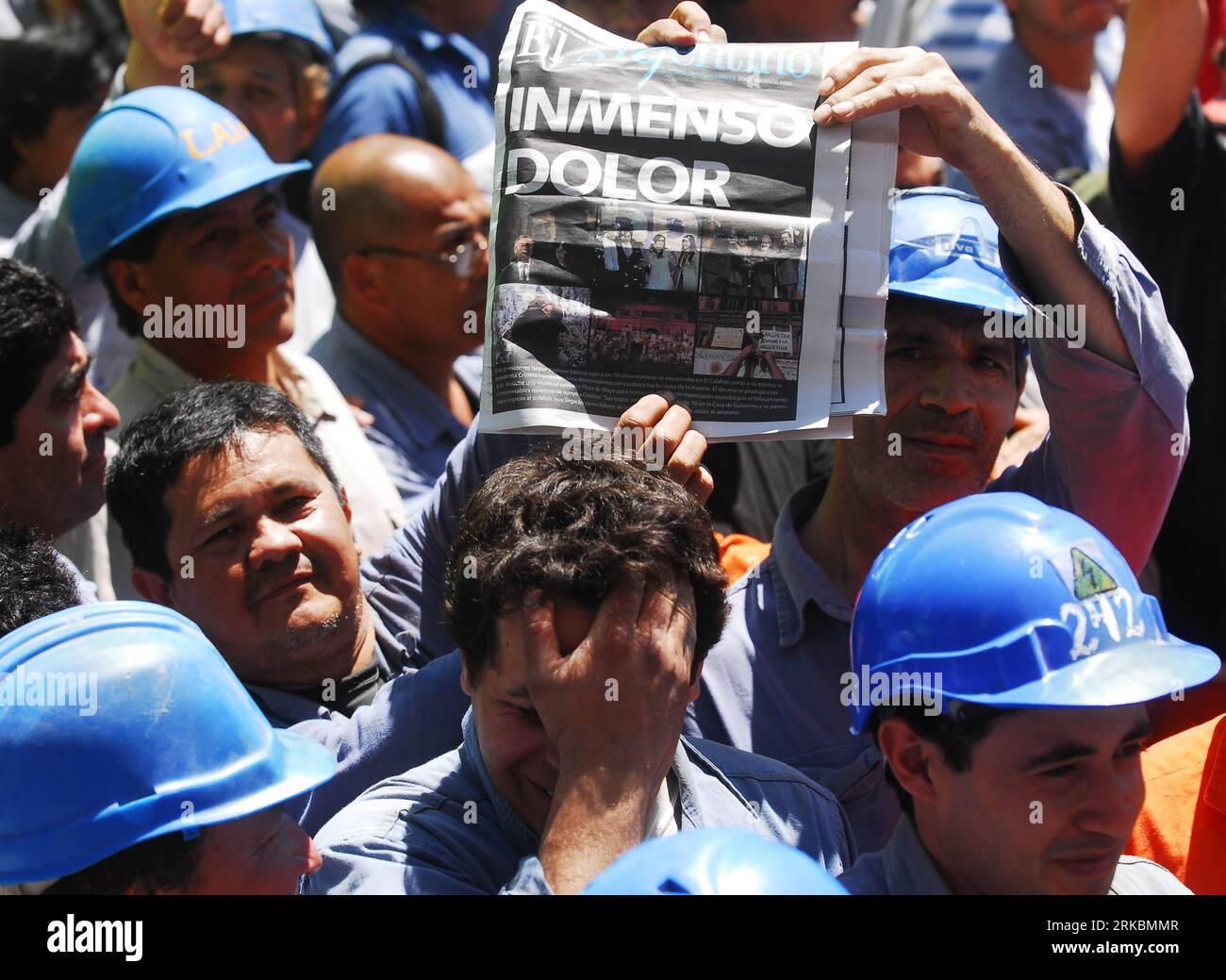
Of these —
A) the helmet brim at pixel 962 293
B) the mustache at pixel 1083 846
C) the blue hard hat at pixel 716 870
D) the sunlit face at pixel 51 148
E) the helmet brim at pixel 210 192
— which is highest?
the sunlit face at pixel 51 148

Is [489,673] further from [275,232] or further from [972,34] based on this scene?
[972,34]

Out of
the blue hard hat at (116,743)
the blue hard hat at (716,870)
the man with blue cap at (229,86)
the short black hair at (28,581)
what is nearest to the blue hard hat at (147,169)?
the man with blue cap at (229,86)

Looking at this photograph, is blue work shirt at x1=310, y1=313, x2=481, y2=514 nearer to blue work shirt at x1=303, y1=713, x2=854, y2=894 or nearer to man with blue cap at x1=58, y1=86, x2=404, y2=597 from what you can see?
man with blue cap at x1=58, y1=86, x2=404, y2=597

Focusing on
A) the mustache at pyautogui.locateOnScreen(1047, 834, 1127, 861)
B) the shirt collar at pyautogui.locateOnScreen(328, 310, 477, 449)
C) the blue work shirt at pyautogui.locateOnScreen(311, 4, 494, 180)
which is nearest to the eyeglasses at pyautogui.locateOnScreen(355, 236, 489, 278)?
the shirt collar at pyautogui.locateOnScreen(328, 310, 477, 449)

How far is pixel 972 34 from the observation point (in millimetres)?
6184

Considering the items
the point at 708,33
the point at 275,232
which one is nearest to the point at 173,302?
the point at 275,232

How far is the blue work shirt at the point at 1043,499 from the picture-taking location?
9.11 ft

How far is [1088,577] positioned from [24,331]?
7.93 ft

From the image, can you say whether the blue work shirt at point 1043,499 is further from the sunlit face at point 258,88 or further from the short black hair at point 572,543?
the sunlit face at point 258,88

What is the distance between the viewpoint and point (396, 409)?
4.84 m

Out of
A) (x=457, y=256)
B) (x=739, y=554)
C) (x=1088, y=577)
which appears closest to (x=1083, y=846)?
(x=1088, y=577)

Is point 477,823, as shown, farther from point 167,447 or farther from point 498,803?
point 167,447

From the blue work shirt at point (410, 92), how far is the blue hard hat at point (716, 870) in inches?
151
